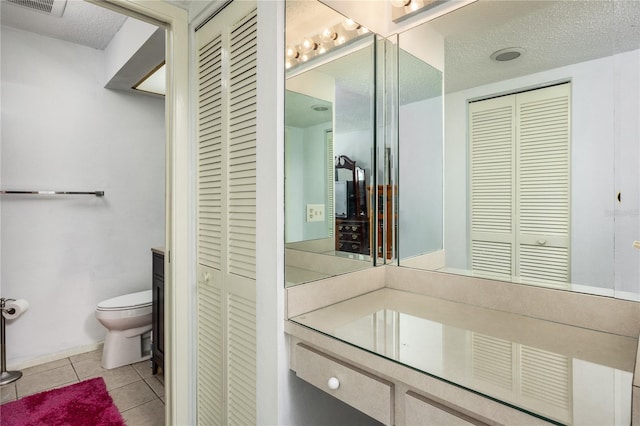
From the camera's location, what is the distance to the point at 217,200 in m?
1.52

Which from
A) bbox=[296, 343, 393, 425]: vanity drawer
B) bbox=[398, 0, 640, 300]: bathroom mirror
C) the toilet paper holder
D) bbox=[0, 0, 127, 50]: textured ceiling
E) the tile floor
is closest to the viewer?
bbox=[296, 343, 393, 425]: vanity drawer

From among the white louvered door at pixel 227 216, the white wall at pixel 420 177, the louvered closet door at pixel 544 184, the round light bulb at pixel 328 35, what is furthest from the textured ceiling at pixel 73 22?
the louvered closet door at pixel 544 184

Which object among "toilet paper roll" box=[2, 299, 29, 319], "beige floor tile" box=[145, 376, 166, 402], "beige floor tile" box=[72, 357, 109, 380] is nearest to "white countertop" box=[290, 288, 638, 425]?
"beige floor tile" box=[145, 376, 166, 402]

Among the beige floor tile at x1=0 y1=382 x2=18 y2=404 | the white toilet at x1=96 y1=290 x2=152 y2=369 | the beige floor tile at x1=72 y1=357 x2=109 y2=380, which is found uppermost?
the white toilet at x1=96 y1=290 x2=152 y2=369

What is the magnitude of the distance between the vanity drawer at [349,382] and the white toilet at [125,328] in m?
1.89

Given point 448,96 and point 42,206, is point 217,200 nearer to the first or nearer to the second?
point 448,96

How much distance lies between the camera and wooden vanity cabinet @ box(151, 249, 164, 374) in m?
2.33

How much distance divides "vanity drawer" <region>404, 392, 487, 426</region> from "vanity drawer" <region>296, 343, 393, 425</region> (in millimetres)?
53

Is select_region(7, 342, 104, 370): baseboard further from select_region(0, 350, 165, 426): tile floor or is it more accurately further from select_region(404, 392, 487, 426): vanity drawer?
select_region(404, 392, 487, 426): vanity drawer

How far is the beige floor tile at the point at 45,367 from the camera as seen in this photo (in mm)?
2518

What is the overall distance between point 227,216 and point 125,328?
1.73m

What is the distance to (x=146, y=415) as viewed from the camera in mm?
2010

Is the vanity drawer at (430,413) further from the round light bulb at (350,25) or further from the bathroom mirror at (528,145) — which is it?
the round light bulb at (350,25)

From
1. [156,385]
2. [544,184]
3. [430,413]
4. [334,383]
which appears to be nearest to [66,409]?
[156,385]
